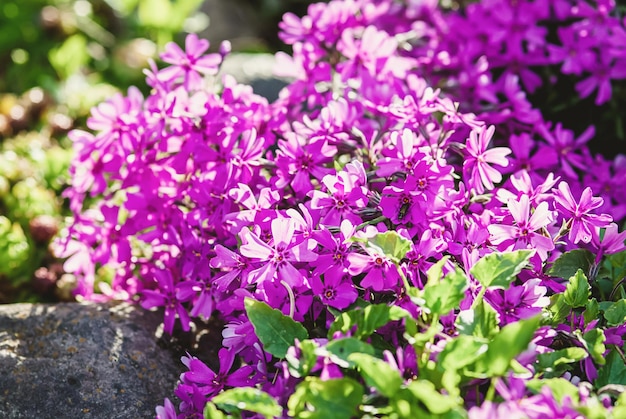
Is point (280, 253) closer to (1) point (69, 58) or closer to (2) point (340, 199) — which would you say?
(2) point (340, 199)

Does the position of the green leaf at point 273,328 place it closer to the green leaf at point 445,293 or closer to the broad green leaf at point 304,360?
Answer: the broad green leaf at point 304,360

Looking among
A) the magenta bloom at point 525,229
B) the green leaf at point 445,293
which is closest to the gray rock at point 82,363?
the green leaf at point 445,293

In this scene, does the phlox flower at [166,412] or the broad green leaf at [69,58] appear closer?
the phlox flower at [166,412]

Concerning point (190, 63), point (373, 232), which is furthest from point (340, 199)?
point (190, 63)

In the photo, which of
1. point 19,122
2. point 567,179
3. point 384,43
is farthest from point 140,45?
point 567,179

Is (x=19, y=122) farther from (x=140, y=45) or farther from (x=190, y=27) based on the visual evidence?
(x=190, y=27)
